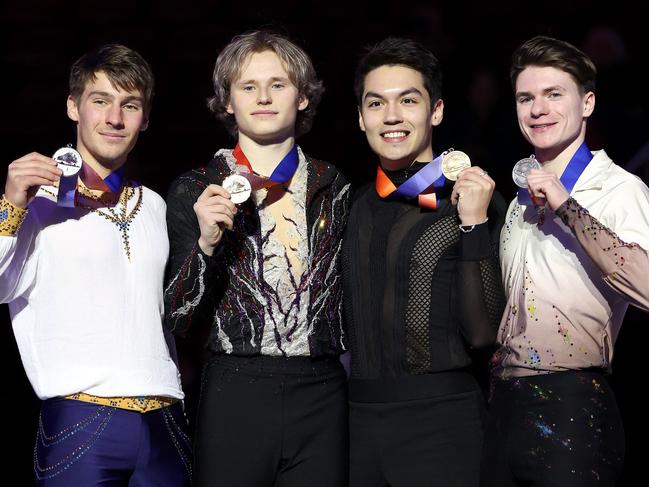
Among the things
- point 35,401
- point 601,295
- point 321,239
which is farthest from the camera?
point 35,401

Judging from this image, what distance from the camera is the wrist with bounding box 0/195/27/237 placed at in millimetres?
3373

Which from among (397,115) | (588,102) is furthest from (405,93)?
(588,102)

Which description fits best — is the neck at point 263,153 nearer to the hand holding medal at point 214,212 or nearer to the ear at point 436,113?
the hand holding medal at point 214,212

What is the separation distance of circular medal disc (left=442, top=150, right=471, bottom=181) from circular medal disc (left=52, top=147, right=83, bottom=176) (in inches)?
43.8

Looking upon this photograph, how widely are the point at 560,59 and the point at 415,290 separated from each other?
835 mm

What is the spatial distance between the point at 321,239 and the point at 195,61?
324 cm

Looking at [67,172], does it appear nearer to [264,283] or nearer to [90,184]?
[90,184]

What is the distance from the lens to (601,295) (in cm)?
338

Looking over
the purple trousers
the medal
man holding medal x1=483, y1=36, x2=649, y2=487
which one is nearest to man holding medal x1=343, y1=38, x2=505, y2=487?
man holding medal x1=483, y1=36, x2=649, y2=487

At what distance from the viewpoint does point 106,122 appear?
368cm

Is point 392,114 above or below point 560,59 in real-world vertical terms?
below

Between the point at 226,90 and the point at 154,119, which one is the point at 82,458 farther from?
the point at 154,119

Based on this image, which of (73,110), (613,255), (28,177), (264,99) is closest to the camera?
(613,255)

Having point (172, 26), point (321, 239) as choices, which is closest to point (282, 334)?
point (321, 239)
